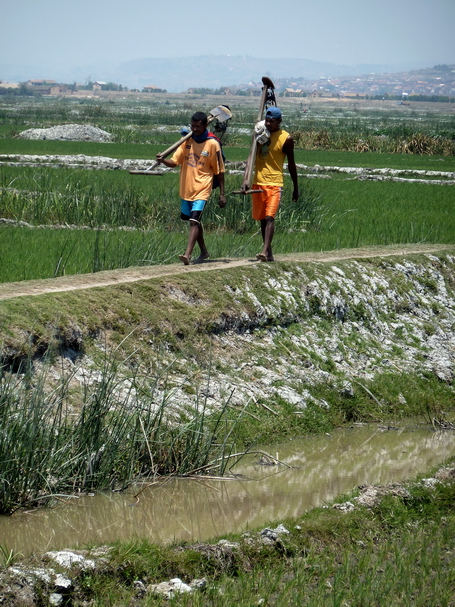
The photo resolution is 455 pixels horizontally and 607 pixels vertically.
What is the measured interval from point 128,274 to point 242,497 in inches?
136

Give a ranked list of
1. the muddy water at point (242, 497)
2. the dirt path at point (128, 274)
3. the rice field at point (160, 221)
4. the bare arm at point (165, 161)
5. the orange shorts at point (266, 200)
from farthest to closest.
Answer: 1. the rice field at point (160, 221)
2. the orange shorts at point (266, 200)
3. the bare arm at point (165, 161)
4. the dirt path at point (128, 274)
5. the muddy water at point (242, 497)

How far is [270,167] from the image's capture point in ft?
28.5

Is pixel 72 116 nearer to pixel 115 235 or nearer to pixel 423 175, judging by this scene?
pixel 423 175

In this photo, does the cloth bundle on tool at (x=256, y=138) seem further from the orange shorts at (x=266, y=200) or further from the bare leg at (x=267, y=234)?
the bare leg at (x=267, y=234)

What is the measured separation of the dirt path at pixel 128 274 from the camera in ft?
24.4

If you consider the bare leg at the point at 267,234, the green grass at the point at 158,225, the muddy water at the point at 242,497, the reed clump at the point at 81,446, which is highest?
the bare leg at the point at 267,234

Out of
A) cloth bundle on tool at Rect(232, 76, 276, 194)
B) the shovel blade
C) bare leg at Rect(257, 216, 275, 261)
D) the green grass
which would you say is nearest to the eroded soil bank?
bare leg at Rect(257, 216, 275, 261)

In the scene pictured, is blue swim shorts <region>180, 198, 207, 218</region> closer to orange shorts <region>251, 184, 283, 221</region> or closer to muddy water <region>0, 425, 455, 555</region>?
orange shorts <region>251, 184, 283, 221</region>

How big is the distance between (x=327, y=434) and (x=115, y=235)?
5.78 m

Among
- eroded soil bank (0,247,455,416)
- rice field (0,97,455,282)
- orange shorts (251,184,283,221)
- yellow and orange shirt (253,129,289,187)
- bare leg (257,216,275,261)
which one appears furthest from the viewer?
rice field (0,97,455,282)

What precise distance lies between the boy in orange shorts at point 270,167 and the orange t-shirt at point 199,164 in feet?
1.38

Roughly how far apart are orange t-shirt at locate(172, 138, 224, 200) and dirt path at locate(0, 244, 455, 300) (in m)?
0.86

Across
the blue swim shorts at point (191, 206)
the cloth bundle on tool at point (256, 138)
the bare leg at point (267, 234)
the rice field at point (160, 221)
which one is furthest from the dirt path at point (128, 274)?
the cloth bundle on tool at point (256, 138)

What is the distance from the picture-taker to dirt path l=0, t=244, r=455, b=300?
7445mm
